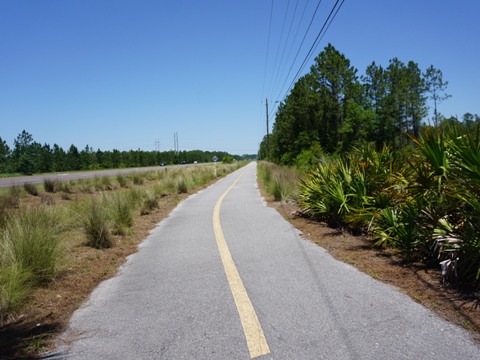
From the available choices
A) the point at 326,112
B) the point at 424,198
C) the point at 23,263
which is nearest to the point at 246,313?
the point at 23,263

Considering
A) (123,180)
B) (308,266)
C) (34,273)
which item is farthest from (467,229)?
(123,180)

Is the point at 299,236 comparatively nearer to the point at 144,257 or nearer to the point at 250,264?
the point at 250,264

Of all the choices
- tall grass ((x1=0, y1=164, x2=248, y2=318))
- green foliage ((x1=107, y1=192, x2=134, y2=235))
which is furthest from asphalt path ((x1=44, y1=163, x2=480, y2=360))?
green foliage ((x1=107, y1=192, x2=134, y2=235))

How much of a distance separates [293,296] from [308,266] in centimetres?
123

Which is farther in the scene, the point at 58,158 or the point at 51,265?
the point at 58,158

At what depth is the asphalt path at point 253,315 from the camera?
273 centimetres

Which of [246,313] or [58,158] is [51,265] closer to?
[246,313]

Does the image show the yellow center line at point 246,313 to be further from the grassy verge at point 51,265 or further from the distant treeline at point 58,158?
the distant treeline at point 58,158

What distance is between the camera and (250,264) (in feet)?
17.2

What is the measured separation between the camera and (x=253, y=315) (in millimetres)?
3383

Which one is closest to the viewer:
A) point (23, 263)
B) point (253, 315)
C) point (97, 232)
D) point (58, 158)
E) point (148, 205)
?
point (253, 315)

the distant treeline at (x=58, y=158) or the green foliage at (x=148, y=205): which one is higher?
the distant treeline at (x=58, y=158)

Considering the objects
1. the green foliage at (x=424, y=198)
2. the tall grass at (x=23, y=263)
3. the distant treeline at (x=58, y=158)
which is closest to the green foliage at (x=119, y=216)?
the tall grass at (x=23, y=263)

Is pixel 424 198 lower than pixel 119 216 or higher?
higher
